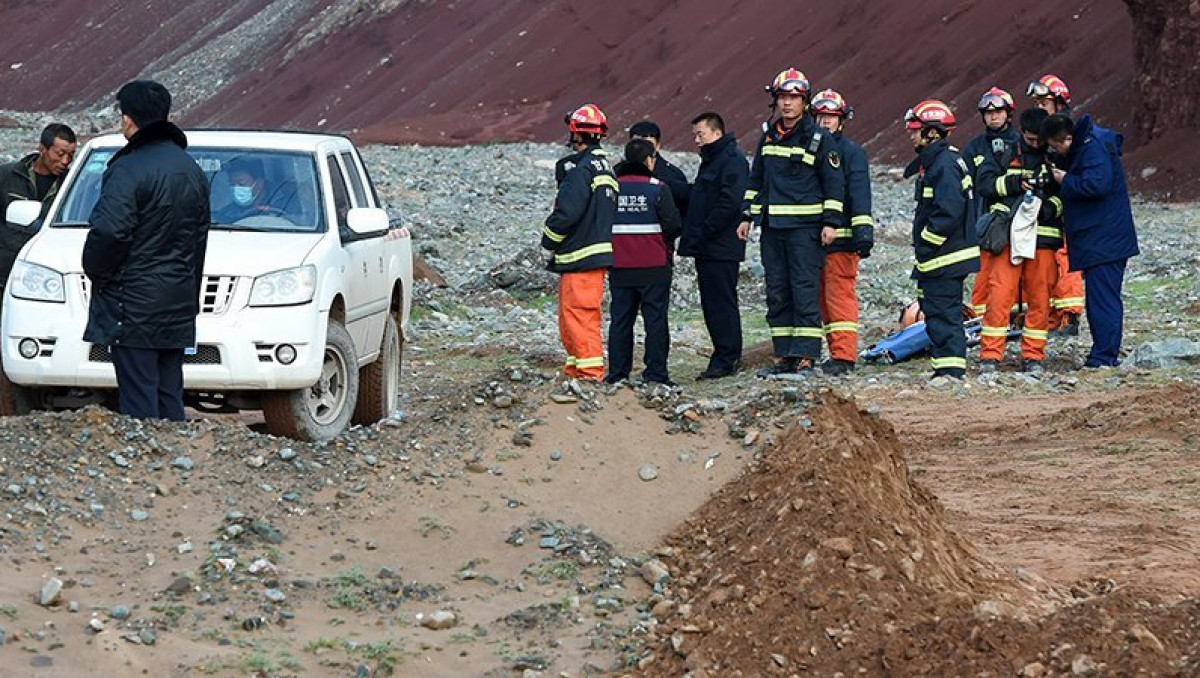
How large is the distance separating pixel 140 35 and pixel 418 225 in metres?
63.3

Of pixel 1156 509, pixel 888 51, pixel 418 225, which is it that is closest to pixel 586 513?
pixel 1156 509

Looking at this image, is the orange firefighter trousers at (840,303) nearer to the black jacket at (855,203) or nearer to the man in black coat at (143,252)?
the black jacket at (855,203)

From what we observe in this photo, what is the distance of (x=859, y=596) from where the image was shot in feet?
Answer: 23.2

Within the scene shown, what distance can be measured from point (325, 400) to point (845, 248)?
16.0 ft

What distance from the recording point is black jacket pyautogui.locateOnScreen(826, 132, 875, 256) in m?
13.9

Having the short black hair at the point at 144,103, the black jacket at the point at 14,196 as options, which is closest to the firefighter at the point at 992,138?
the black jacket at the point at 14,196

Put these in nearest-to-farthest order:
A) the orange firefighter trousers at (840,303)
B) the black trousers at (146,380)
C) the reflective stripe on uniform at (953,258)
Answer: the black trousers at (146,380) → the reflective stripe on uniform at (953,258) → the orange firefighter trousers at (840,303)

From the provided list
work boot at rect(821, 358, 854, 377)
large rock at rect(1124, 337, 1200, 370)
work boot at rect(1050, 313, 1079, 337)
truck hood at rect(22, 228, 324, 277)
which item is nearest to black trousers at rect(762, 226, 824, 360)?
work boot at rect(821, 358, 854, 377)

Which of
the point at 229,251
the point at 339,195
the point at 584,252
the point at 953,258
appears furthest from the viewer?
the point at 953,258

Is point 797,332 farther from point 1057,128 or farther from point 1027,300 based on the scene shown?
point 1057,128

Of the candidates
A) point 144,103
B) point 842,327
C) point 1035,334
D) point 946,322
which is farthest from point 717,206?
point 144,103

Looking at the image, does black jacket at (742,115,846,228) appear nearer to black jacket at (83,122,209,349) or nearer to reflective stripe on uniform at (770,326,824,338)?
reflective stripe on uniform at (770,326,824,338)

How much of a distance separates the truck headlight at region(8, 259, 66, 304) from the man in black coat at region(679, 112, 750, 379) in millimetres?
5523

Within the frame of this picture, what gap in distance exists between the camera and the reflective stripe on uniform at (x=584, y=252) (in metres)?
13.2
